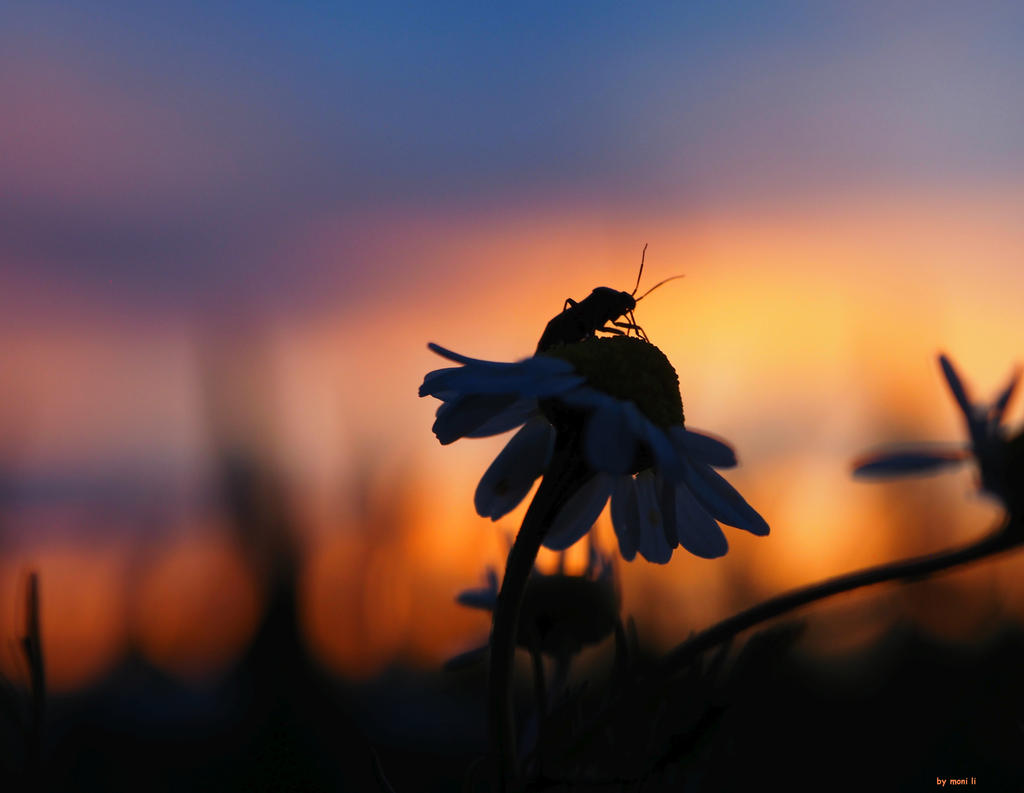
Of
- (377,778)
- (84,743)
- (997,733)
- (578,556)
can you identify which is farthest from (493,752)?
(84,743)

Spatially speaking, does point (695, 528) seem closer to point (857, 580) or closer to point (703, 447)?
point (703, 447)

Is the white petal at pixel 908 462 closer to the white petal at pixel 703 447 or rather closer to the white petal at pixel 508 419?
the white petal at pixel 703 447

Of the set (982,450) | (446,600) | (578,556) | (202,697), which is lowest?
(202,697)

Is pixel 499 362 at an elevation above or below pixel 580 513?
above

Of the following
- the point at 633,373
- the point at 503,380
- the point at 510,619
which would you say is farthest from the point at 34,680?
the point at 633,373

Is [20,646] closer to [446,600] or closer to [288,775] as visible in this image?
[288,775]

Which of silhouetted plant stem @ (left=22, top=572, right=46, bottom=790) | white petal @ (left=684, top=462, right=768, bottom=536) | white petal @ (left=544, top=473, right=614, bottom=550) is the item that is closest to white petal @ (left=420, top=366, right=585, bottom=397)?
white petal @ (left=684, top=462, right=768, bottom=536)

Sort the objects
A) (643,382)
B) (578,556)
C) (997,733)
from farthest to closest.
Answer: (578,556), (643,382), (997,733)
